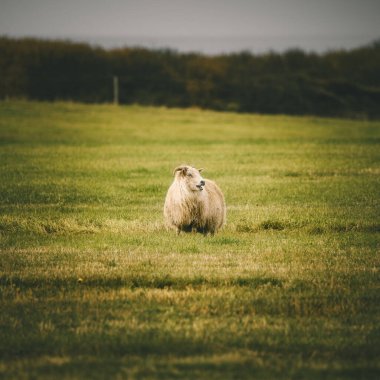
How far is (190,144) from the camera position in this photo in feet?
113

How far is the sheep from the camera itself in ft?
41.6

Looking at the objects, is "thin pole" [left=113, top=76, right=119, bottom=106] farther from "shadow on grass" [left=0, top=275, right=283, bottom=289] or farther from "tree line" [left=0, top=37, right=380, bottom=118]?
"shadow on grass" [left=0, top=275, right=283, bottom=289]

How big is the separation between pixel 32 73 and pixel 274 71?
20.1 m

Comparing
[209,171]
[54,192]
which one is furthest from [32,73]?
[54,192]

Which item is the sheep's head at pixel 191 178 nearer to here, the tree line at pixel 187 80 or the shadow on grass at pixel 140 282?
the shadow on grass at pixel 140 282

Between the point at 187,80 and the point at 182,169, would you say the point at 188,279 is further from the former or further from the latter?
the point at 187,80

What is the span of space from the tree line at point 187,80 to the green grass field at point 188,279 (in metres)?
32.0

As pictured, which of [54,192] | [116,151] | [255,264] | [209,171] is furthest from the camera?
[116,151]

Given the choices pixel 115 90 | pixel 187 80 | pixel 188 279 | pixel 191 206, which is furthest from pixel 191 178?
pixel 187 80

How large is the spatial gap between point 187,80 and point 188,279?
5090 centimetres

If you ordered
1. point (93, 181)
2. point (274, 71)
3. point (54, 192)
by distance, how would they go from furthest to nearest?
point (274, 71) < point (93, 181) < point (54, 192)

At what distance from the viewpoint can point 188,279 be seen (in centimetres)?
929

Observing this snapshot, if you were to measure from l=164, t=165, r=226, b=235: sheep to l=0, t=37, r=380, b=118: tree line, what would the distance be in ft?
132

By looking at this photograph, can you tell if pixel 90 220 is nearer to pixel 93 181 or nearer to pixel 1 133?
pixel 93 181
